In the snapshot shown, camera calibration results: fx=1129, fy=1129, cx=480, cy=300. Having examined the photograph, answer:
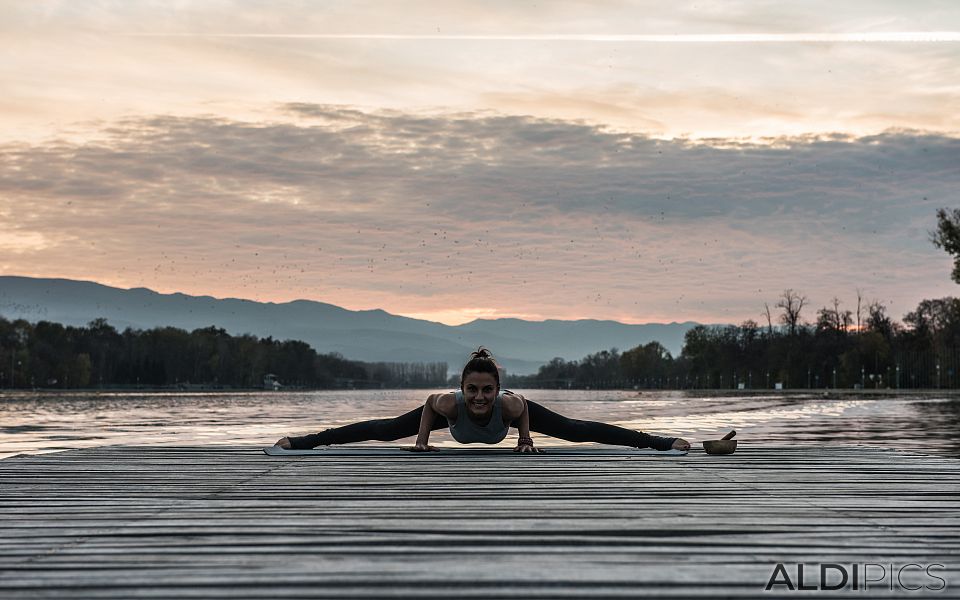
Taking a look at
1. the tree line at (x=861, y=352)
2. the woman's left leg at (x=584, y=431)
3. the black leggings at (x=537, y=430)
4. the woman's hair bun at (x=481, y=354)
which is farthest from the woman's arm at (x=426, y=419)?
the tree line at (x=861, y=352)

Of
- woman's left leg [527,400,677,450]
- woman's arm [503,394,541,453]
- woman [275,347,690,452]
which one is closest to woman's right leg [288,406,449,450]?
woman [275,347,690,452]

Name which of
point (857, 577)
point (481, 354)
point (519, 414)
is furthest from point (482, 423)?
point (857, 577)

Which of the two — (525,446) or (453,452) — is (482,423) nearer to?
(525,446)

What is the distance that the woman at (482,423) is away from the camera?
33.8ft

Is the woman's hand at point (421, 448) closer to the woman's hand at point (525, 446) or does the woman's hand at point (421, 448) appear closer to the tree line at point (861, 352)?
the woman's hand at point (525, 446)

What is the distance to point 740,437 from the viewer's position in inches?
1095

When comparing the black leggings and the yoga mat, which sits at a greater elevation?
the black leggings

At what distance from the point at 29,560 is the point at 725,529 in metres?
3.45

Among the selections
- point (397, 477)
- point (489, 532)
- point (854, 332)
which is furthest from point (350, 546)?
point (854, 332)

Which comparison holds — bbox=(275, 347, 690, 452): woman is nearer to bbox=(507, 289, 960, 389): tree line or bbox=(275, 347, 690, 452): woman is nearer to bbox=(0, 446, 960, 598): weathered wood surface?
bbox=(0, 446, 960, 598): weathered wood surface

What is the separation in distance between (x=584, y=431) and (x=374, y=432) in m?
2.04

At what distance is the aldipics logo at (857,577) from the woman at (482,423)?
5.40 metres

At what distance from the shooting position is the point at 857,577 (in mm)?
4789

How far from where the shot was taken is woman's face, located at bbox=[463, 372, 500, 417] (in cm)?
1015
